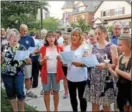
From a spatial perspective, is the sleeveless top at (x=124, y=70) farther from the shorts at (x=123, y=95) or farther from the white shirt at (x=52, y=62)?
the white shirt at (x=52, y=62)

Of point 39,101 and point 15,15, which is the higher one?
point 15,15

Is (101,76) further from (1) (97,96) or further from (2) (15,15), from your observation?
(2) (15,15)

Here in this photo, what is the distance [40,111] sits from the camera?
6.07m

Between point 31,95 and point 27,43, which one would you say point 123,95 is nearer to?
point 27,43

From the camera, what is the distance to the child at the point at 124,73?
4223 mm

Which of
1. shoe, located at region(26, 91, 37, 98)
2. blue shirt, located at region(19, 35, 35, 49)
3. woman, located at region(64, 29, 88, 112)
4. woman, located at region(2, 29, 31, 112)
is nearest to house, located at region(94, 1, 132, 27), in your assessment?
blue shirt, located at region(19, 35, 35, 49)

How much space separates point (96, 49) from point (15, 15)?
6.56 m

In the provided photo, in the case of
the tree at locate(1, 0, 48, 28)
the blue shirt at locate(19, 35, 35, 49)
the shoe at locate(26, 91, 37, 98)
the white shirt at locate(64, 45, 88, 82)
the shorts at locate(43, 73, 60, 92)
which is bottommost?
the shoe at locate(26, 91, 37, 98)

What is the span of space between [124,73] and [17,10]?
6600 mm

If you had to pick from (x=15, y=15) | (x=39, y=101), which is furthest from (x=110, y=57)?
(x=15, y=15)

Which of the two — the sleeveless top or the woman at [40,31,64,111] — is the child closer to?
the sleeveless top

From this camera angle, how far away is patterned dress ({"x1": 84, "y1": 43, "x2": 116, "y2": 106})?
4707 millimetres

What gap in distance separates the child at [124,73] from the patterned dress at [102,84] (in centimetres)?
28

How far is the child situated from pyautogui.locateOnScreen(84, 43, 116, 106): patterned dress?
0.28 meters
